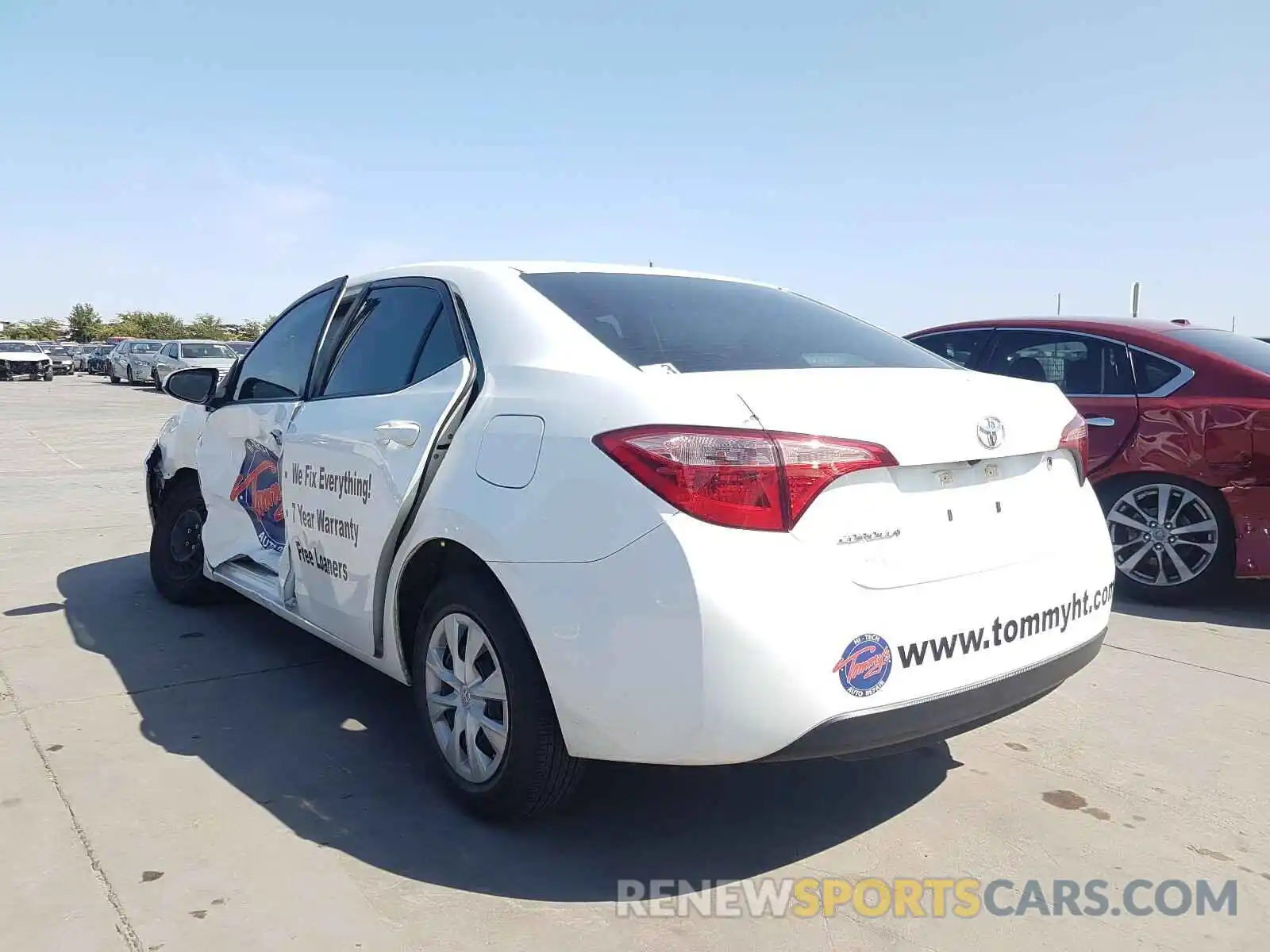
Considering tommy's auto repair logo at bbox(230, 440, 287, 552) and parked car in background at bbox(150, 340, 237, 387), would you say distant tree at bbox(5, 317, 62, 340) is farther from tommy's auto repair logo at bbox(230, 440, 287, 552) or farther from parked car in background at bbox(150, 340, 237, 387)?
tommy's auto repair logo at bbox(230, 440, 287, 552)

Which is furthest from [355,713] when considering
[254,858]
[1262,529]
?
[1262,529]

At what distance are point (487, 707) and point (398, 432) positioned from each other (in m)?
0.92

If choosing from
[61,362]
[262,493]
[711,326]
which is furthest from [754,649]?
[61,362]

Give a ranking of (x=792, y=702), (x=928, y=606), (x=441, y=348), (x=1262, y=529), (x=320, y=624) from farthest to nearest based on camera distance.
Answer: (x=1262, y=529) < (x=320, y=624) < (x=441, y=348) < (x=928, y=606) < (x=792, y=702)

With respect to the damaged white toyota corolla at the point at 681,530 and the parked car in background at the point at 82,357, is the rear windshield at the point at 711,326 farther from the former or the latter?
the parked car in background at the point at 82,357

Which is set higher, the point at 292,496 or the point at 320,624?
the point at 292,496

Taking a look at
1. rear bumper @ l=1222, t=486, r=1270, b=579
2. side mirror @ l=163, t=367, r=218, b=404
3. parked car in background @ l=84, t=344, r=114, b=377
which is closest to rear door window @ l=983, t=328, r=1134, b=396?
rear bumper @ l=1222, t=486, r=1270, b=579

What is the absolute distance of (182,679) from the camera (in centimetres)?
426

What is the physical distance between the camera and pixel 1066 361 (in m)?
6.11

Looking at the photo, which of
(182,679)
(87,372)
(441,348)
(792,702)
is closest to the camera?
(792,702)

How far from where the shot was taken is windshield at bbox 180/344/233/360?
28.9m

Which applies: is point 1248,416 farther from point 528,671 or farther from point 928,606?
point 528,671

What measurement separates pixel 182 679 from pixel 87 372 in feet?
170

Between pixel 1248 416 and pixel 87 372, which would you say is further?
pixel 87 372
